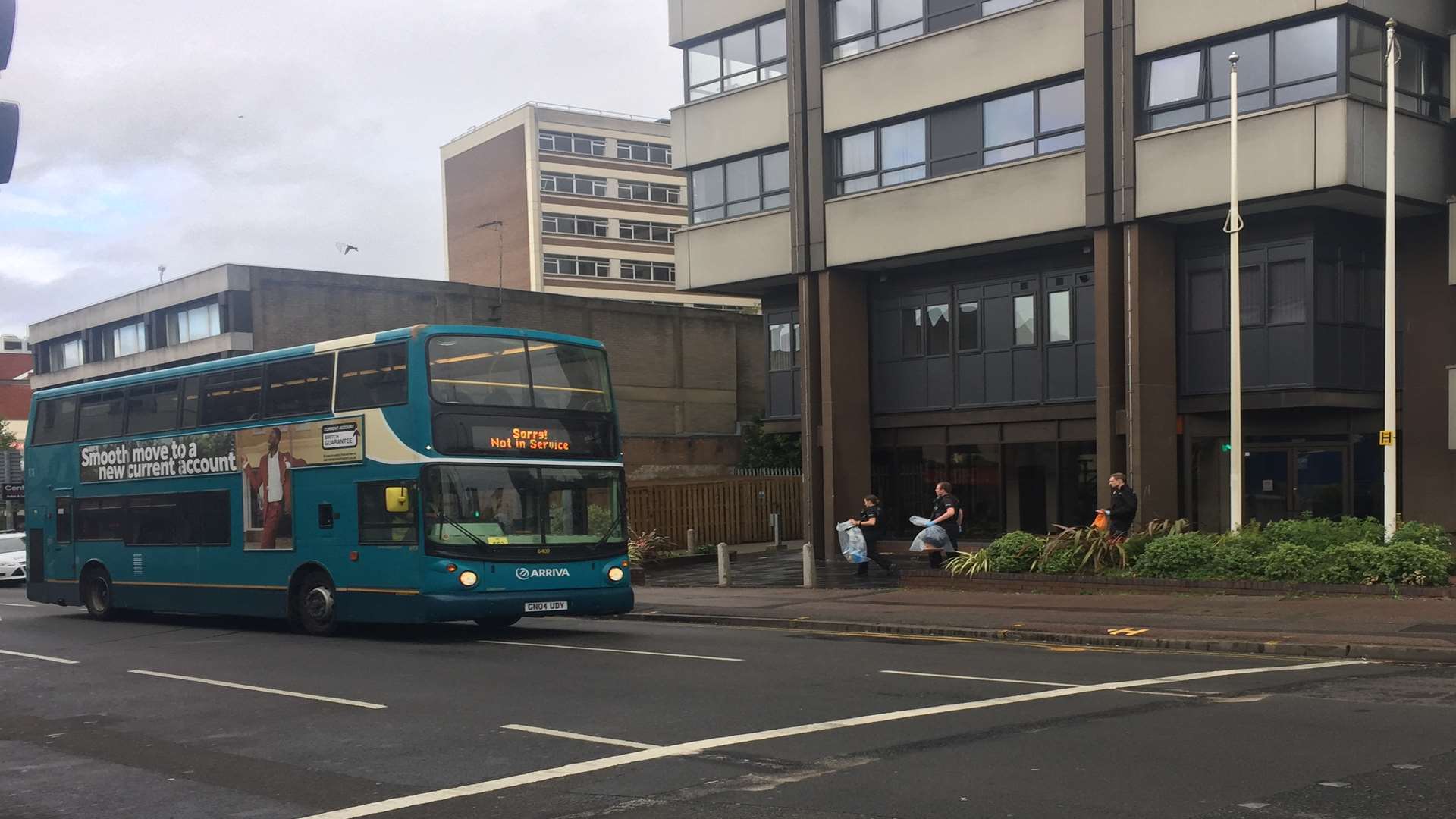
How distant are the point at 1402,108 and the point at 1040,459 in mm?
9457

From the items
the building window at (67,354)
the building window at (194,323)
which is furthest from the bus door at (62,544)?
the building window at (67,354)

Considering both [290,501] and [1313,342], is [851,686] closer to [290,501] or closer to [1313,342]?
[290,501]

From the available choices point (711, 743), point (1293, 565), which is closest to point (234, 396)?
point (711, 743)

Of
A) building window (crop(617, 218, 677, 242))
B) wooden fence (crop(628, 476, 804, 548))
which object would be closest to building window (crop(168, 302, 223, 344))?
wooden fence (crop(628, 476, 804, 548))

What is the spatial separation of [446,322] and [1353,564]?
120 feet

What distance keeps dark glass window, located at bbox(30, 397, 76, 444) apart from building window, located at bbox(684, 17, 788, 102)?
17.1 meters

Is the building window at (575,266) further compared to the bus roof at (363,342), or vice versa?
the building window at (575,266)

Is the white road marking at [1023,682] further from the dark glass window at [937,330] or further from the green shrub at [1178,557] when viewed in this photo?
the dark glass window at [937,330]

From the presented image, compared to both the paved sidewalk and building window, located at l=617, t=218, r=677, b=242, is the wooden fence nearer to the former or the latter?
the paved sidewalk

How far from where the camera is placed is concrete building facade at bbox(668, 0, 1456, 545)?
2492 cm

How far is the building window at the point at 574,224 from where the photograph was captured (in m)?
82.8

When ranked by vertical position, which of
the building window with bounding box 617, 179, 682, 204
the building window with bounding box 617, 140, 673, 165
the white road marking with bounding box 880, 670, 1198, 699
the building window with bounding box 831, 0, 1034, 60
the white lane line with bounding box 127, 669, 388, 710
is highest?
the building window with bounding box 617, 140, 673, 165

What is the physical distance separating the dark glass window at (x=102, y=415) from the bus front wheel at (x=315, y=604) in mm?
5209

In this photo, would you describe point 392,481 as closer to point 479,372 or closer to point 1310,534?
point 479,372
